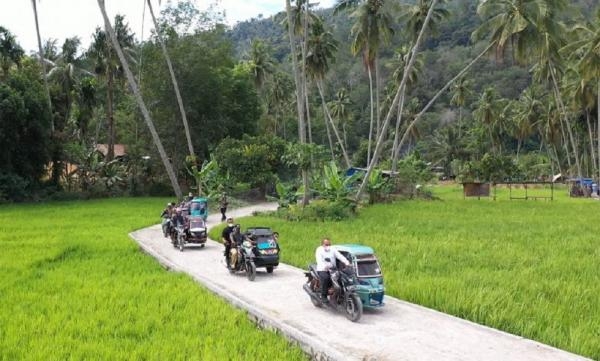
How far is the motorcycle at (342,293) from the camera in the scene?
8511 millimetres

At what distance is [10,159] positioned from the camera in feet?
117

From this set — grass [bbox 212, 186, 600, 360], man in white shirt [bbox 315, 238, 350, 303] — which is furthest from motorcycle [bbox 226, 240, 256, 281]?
man in white shirt [bbox 315, 238, 350, 303]

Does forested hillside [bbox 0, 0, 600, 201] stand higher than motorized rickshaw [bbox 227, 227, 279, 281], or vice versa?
forested hillside [bbox 0, 0, 600, 201]

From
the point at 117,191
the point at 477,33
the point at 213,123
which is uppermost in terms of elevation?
the point at 477,33

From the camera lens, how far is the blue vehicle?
8692 millimetres

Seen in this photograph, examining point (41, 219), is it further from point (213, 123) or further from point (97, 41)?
point (97, 41)

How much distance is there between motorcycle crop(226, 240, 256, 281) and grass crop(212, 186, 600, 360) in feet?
5.14

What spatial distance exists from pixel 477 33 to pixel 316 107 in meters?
51.8

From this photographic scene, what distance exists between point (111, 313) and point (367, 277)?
3.92 m

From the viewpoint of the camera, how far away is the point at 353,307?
8516mm

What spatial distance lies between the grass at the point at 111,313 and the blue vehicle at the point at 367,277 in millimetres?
1633

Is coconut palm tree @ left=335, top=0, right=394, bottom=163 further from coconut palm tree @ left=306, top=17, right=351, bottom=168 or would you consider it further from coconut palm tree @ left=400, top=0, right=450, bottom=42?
coconut palm tree @ left=306, top=17, right=351, bottom=168

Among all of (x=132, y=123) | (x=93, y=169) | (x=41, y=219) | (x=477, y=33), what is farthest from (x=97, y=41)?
(x=477, y=33)

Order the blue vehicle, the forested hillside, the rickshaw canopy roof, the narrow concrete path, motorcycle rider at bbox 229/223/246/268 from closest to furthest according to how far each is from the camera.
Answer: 1. the narrow concrete path
2. the blue vehicle
3. the rickshaw canopy roof
4. motorcycle rider at bbox 229/223/246/268
5. the forested hillside
